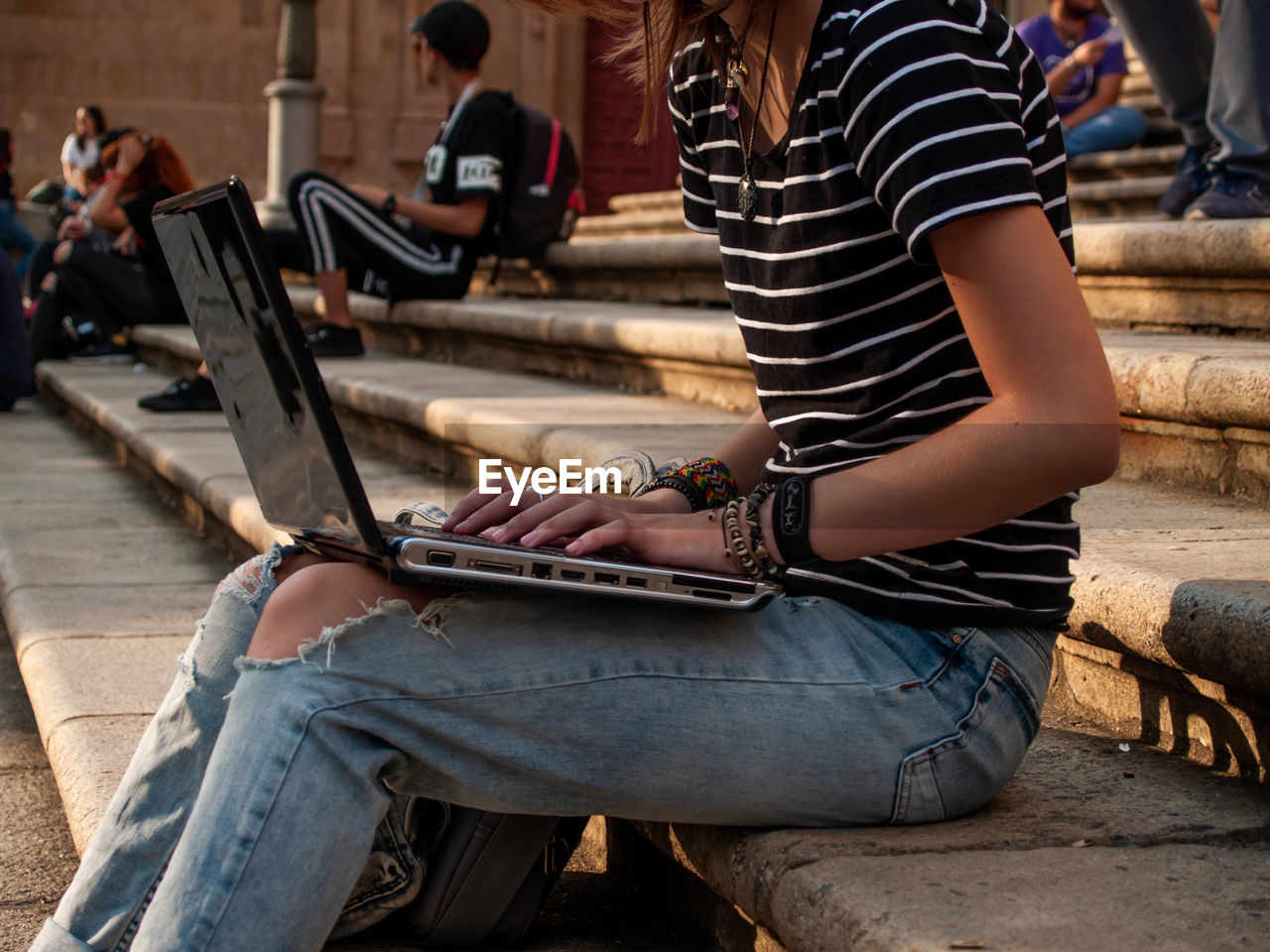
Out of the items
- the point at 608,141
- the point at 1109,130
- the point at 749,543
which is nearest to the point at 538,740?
the point at 749,543

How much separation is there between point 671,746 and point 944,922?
0.29 metres

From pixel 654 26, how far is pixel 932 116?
447 millimetres

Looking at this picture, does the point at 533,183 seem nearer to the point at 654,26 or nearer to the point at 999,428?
the point at 654,26

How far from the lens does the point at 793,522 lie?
4.73 ft

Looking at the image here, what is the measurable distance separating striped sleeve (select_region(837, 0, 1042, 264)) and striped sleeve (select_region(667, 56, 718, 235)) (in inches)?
14.3

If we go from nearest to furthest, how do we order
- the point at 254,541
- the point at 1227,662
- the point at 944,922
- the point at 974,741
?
the point at 944,922, the point at 974,741, the point at 1227,662, the point at 254,541

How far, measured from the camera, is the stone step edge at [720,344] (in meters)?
2.36

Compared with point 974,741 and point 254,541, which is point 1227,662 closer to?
point 974,741

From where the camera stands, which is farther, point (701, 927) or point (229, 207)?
point (701, 927)

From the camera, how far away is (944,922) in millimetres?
1202

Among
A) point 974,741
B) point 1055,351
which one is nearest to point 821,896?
point 974,741

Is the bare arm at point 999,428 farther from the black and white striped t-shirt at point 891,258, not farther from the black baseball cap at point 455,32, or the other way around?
the black baseball cap at point 455,32

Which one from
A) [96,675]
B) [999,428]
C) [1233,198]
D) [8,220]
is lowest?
[96,675]

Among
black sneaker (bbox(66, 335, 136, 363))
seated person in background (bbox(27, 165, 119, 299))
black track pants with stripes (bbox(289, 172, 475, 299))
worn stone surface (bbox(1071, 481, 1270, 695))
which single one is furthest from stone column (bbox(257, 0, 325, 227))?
worn stone surface (bbox(1071, 481, 1270, 695))
